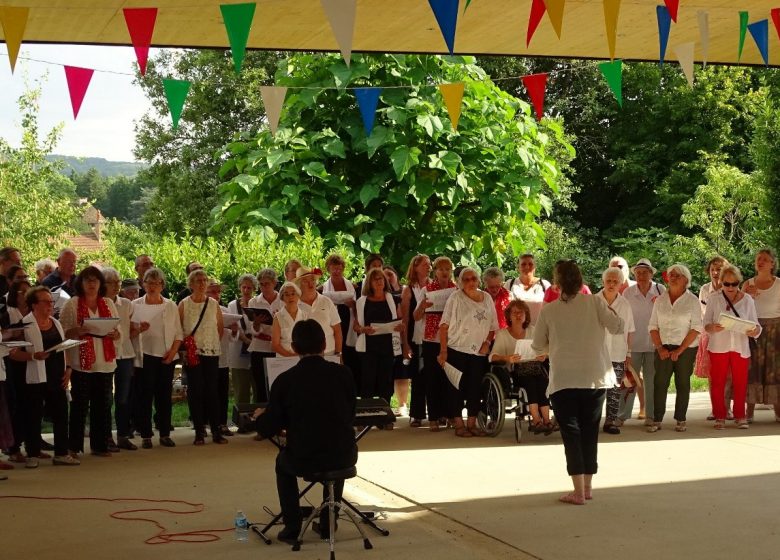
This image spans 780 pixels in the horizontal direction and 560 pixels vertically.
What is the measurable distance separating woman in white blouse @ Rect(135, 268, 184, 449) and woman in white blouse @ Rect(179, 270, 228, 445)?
15 centimetres

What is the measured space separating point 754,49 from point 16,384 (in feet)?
25.5

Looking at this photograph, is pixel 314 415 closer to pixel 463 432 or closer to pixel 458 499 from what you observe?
pixel 458 499

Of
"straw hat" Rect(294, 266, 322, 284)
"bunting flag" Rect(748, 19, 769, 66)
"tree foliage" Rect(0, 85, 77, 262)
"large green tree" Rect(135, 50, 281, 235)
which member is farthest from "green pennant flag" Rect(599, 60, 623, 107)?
"tree foliage" Rect(0, 85, 77, 262)

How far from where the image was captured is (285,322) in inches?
414

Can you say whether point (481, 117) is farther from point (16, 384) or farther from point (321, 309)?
point (16, 384)

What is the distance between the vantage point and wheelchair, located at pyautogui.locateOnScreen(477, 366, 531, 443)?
10789 millimetres

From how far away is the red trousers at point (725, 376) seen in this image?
1155 cm

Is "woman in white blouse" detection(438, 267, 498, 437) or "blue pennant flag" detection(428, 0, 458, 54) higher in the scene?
"blue pennant flag" detection(428, 0, 458, 54)

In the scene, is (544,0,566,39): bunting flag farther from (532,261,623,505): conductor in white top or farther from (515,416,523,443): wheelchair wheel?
(515,416,523,443): wheelchair wheel

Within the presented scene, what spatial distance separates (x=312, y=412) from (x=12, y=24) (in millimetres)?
4118

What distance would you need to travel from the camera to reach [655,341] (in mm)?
11281

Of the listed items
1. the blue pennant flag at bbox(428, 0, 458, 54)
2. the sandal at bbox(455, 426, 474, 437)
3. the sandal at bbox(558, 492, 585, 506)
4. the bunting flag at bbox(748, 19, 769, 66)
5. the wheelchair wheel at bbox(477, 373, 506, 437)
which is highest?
the bunting flag at bbox(748, 19, 769, 66)

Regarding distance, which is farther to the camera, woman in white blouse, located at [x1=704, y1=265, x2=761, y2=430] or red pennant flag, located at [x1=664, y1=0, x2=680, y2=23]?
woman in white blouse, located at [x1=704, y1=265, x2=761, y2=430]

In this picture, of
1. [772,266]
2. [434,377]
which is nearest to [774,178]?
[772,266]
